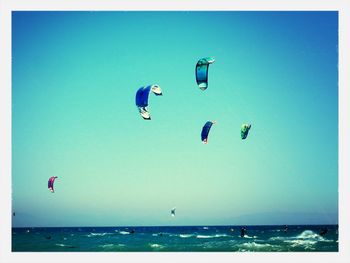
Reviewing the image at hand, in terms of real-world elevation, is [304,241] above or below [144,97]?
below

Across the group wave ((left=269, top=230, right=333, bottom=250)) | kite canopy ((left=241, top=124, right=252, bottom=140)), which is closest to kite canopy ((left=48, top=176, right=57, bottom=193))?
kite canopy ((left=241, top=124, right=252, bottom=140))

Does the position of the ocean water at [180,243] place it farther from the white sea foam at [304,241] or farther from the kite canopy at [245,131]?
the kite canopy at [245,131]

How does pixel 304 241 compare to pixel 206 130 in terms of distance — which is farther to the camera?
pixel 304 241

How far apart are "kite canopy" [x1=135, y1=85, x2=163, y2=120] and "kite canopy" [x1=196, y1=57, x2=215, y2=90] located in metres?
0.75

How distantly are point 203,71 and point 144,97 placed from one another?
114cm

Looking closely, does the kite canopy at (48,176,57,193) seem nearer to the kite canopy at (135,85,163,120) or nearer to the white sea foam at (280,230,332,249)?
the kite canopy at (135,85,163,120)

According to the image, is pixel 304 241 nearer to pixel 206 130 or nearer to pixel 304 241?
pixel 304 241

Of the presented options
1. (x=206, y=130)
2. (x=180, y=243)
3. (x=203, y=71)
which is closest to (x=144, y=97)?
(x=203, y=71)

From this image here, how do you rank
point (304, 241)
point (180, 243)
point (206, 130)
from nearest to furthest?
point (206, 130) < point (304, 241) < point (180, 243)

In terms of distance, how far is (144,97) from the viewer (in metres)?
7.89

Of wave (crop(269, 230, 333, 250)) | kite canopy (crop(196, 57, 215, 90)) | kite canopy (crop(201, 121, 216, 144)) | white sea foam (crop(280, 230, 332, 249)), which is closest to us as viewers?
kite canopy (crop(196, 57, 215, 90))

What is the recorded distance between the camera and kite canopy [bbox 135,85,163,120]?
25.9 ft
